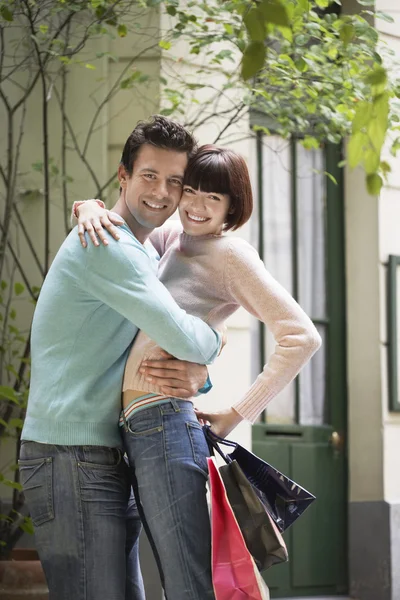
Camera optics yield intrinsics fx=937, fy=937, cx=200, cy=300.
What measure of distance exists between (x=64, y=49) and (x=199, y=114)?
2.59 ft

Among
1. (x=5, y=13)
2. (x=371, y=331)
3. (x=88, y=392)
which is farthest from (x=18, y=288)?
(x=371, y=331)

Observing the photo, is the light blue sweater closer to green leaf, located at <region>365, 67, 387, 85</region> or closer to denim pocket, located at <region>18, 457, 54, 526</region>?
denim pocket, located at <region>18, 457, 54, 526</region>

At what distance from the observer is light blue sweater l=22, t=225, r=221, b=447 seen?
230cm

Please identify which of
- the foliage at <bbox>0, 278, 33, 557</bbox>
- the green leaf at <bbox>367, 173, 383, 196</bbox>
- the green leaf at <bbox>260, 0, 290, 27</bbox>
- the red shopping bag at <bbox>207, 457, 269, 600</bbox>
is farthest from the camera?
the foliage at <bbox>0, 278, 33, 557</bbox>

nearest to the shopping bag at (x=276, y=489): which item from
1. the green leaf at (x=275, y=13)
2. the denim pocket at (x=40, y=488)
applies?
the denim pocket at (x=40, y=488)

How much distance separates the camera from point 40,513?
235cm

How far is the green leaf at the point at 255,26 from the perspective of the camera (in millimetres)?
1391

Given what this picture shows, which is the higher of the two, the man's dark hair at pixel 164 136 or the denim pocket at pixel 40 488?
the man's dark hair at pixel 164 136

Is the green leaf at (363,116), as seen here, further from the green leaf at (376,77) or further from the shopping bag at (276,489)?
the shopping bag at (276,489)

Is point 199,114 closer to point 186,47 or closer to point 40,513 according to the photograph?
point 186,47

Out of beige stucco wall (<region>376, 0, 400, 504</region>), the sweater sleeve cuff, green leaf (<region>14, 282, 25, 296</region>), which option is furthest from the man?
beige stucco wall (<region>376, 0, 400, 504</region>)

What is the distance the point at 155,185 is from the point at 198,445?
0.72 metres

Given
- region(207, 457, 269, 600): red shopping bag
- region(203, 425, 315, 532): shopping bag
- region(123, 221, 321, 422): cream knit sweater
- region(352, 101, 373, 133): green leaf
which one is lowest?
region(207, 457, 269, 600): red shopping bag

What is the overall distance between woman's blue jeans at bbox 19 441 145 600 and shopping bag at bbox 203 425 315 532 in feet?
1.04
